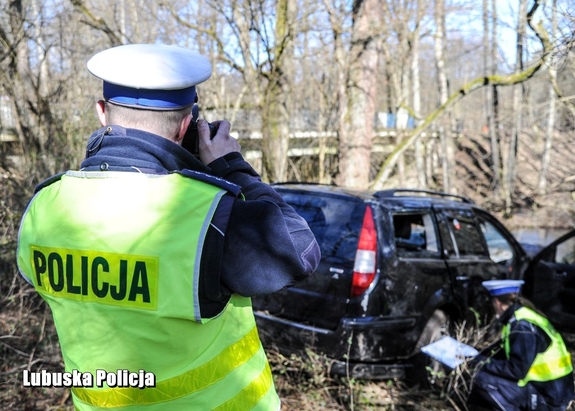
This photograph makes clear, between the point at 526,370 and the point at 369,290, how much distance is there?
4.00 ft

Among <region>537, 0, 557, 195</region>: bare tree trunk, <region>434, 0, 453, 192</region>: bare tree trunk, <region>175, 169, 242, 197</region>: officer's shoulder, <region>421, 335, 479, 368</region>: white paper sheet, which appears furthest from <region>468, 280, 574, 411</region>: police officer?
<region>434, 0, 453, 192</region>: bare tree trunk

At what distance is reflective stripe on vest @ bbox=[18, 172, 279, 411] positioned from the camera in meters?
1.40

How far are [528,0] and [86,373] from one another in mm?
6575

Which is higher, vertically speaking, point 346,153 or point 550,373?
point 346,153

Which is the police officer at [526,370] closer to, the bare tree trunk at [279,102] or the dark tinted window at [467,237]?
the dark tinted window at [467,237]

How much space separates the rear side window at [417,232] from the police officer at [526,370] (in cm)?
118

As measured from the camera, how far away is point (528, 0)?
250 inches

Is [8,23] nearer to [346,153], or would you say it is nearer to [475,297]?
[346,153]

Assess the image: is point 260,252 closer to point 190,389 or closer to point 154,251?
point 154,251

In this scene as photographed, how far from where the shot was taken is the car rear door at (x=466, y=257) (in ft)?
16.6

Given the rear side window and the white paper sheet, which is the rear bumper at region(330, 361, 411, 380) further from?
the rear side window

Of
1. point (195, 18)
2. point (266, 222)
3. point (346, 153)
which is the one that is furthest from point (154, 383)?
point (195, 18)

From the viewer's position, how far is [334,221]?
4.50m

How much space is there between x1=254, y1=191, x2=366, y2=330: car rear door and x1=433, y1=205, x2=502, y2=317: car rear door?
3.84ft
